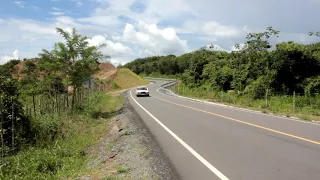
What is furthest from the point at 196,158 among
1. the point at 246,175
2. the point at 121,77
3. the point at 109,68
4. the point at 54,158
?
the point at 109,68

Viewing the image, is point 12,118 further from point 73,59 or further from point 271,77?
point 271,77

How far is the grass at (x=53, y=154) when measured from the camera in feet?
24.9

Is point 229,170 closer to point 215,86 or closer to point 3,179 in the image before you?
point 3,179

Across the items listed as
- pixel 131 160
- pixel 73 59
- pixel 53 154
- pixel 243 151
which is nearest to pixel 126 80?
pixel 73 59

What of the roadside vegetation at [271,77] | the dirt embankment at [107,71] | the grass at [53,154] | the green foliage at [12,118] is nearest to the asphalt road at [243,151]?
the grass at [53,154]

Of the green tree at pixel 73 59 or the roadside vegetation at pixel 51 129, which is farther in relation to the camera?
the green tree at pixel 73 59

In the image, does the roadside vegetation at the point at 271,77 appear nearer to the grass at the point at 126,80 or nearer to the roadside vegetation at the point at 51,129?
the roadside vegetation at the point at 51,129

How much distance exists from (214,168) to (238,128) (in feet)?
17.5

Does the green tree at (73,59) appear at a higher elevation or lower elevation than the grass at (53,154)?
higher

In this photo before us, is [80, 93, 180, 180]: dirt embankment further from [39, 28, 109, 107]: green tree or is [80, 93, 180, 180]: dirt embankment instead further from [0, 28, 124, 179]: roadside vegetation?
[39, 28, 109, 107]: green tree

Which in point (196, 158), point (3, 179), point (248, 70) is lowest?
point (3, 179)

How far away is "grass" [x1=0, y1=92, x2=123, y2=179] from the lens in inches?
299

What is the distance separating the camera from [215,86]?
42875 mm

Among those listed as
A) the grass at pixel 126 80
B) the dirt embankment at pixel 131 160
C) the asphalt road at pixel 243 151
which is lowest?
the dirt embankment at pixel 131 160
